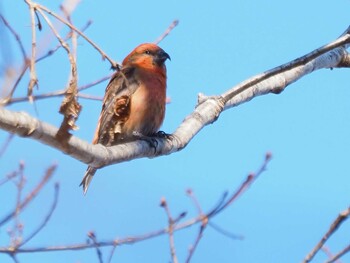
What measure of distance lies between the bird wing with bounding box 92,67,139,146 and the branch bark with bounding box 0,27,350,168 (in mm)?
501

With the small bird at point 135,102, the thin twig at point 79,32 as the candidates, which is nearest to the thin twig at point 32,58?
the thin twig at point 79,32

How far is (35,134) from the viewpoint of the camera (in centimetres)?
208

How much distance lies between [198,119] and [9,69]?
141 cm

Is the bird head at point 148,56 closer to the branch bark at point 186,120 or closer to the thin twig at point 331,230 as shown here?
the branch bark at point 186,120

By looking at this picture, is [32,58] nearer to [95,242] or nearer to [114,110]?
[95,242]

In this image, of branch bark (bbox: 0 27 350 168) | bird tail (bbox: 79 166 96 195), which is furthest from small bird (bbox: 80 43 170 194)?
branch bark (bbox: 0 27 350 168)

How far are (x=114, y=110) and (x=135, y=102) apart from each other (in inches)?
10.1

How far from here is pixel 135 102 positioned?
4.11 metres

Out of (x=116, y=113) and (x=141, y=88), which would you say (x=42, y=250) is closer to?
(x=116, y=113)

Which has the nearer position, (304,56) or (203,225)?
(203,225)

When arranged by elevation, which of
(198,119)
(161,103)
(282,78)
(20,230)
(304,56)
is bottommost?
(20,230)

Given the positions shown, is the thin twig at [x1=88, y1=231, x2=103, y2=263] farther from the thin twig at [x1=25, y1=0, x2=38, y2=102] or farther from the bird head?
the bird head

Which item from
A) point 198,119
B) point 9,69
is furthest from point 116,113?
point 9,69

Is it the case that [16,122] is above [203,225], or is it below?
above
